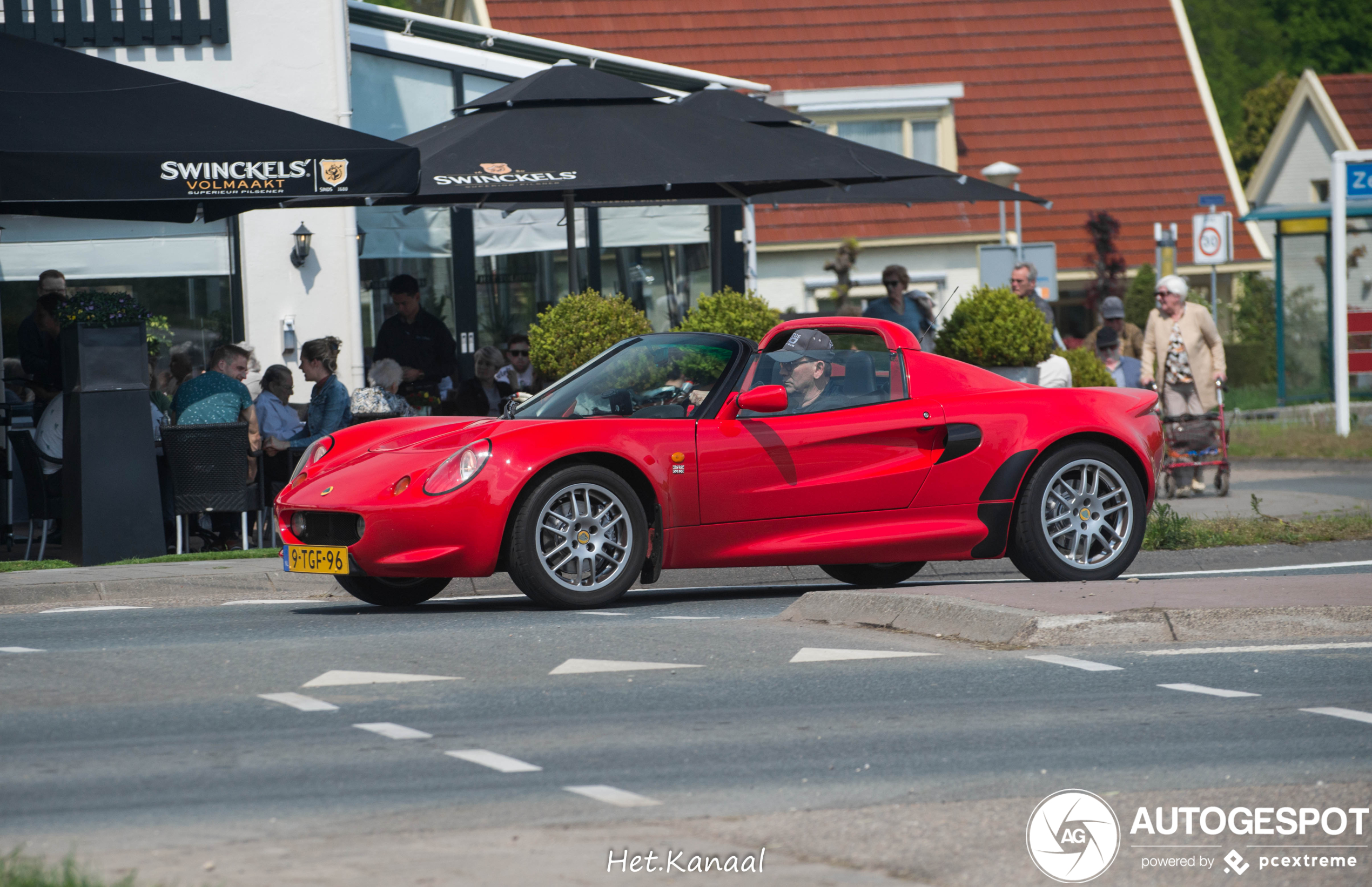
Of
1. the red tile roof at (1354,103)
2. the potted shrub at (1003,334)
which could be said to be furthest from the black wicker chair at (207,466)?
the red tile roof at (1354,103)

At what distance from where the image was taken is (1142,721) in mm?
6156

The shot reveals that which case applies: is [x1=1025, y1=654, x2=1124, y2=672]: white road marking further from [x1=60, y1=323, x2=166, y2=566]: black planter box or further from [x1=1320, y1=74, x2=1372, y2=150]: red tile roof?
[x1=1320, y1=74, x2=1372, y2=150]: red tile roof

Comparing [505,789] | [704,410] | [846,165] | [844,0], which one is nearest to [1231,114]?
[844,0]

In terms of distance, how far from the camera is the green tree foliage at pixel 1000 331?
13711 millimetres

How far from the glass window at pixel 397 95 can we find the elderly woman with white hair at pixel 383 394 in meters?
6.14

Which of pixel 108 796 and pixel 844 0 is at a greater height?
pixel 844 0

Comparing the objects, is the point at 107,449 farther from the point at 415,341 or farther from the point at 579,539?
the point at 415,341

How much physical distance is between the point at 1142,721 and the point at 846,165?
751 cm

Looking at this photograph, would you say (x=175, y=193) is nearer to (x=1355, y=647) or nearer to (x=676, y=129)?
(x=676, y=129)

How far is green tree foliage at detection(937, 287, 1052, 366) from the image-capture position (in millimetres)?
13711

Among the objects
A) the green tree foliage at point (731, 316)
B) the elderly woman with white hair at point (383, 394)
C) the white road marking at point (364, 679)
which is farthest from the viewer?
the green tree foliage at point (731, 316)

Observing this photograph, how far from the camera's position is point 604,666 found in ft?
23.9

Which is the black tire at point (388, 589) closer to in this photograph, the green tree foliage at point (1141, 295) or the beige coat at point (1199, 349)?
the beige coat at point (1199, 349)

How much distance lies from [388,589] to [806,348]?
2566mm
